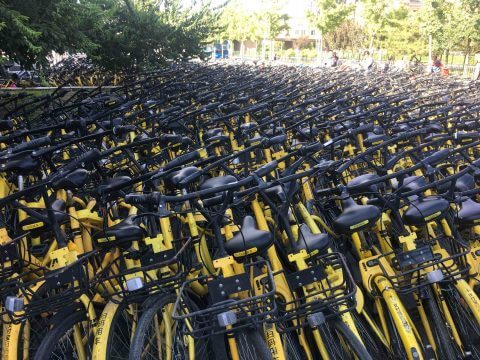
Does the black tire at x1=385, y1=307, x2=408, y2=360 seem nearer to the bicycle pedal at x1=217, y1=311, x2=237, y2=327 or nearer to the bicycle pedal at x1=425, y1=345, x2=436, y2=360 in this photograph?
the bicycle pedal at x1=425, y1=345, x2=436, y2=360

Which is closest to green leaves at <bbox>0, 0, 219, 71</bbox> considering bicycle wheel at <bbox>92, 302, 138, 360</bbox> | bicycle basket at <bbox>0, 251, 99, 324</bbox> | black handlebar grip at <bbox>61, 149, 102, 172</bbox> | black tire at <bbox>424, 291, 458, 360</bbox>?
black handlebar grip at <bbox>61, 149, 102, 172</bbox>

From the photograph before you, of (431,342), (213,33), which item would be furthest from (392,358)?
(213,33)

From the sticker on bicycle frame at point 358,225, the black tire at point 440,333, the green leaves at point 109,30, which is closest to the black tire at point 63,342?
the sticker on bicycle frame at point 358,225

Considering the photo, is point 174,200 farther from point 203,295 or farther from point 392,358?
point 392,358

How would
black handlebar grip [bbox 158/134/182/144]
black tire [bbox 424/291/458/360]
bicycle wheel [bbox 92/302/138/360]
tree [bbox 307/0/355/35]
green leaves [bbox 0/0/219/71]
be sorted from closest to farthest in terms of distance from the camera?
bicycle wheel [bbox 92/302/138/360] → black tire [bbox 424/291/458/360] → black handlebar grip [bbox 158/134/182/144] → green leaves [bbox 0/0/219/71] → tree [bbox 307/0/355/35]

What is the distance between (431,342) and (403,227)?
70cm

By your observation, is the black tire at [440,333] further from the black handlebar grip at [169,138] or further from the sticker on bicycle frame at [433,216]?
the black handlebar grip at [169,138]

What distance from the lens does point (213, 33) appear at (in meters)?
13.7

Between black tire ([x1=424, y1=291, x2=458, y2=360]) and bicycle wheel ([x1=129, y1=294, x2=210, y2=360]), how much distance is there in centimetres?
143

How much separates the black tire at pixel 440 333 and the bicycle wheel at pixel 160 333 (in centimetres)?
143

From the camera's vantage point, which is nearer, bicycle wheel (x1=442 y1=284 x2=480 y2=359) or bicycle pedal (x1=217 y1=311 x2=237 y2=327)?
bicycle pedal (x1=217 y1=311 x2=237 y2=327)

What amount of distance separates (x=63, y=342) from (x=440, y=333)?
211 centimetres

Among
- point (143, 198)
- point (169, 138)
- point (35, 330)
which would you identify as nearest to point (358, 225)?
point (143, 198)

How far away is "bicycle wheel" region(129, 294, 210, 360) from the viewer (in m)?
2.40
